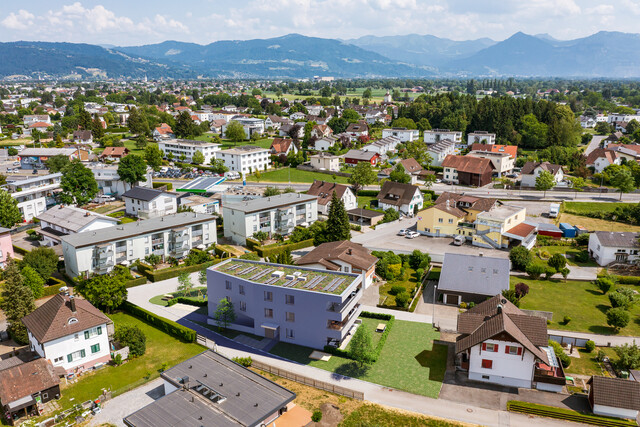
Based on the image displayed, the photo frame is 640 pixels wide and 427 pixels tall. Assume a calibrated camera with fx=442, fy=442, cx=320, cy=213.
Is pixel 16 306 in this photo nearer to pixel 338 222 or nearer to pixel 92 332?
pixel 92 332

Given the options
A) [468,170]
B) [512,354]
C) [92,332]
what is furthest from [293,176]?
[512,354]

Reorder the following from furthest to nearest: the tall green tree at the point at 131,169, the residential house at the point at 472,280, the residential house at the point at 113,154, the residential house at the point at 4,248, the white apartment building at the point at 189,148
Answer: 1. the residential house at the point at 113,154
2. the white apartment building at the point at 189,148
3. the tall green tree at the point at 131,169
4. the residential house at the point at 4,248
5. the residential house at the point at 472,280

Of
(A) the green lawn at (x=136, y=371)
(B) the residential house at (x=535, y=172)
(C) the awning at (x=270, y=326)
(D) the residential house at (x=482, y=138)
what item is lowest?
(A) the green lawn at (x=136, y=371)

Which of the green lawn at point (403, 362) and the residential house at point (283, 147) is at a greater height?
the residential house at point (283, 147)

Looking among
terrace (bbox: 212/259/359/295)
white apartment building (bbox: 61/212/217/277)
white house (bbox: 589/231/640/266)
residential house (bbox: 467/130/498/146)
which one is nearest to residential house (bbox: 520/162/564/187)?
residential house (bbox: 467/130/498/146)

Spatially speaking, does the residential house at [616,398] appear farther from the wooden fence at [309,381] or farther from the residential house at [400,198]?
the residential house at [400,198]

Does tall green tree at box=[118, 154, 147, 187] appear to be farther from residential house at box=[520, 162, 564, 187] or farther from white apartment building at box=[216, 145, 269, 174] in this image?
→ residential house at box=[520, 162, 564, 187]

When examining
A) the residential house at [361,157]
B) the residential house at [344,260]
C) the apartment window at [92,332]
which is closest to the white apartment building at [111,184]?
the residential house at [361,157]

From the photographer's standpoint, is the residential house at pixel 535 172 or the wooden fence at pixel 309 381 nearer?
the wooden fence at pixel 309 381
